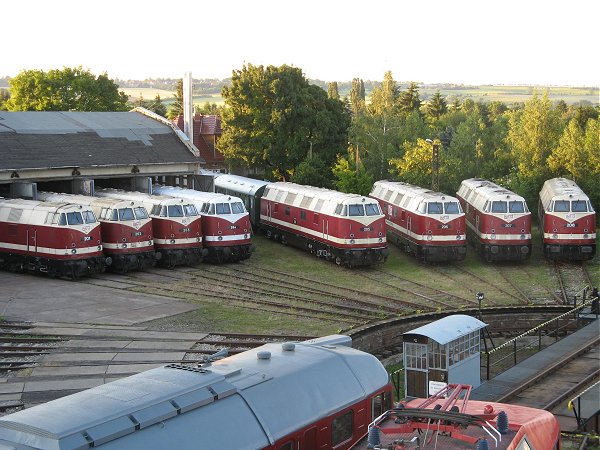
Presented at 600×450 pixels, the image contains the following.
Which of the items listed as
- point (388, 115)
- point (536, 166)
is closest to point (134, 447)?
point (536, 166)

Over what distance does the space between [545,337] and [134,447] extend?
23.0 m

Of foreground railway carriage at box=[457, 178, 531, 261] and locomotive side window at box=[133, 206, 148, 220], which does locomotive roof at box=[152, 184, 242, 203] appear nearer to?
locomotive side window at box=[133, 206, 148, 220]

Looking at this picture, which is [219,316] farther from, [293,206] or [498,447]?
[498,447]

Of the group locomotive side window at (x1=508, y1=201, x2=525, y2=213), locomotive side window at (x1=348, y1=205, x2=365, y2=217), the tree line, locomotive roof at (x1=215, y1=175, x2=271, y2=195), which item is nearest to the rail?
locomotive side window at (x1=508, y1=201, x2=525, y2=213)

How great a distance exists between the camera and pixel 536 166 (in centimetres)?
5334

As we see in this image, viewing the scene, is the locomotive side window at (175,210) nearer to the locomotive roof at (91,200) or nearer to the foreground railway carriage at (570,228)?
the locomotive roof at (91,200)

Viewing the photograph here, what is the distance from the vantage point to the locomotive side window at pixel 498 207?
4028cm

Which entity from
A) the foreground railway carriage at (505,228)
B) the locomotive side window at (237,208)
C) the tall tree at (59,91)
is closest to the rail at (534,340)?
the foreground railway carriage at (505,228)

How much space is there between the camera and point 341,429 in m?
14.2

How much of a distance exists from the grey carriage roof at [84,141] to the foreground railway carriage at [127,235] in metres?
6.67

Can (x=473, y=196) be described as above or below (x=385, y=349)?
above

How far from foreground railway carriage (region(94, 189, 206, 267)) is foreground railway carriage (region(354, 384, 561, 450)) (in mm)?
27952

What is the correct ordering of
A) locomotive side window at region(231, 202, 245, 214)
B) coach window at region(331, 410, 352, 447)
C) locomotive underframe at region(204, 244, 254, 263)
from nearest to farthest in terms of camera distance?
coach window at region(331, 410, 352, 447)
locomotive underframe at region(204, 244, 254, 263)
locomotive side window at region(231, 202, 245, 214)

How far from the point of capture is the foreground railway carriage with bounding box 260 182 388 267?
3925 cm
